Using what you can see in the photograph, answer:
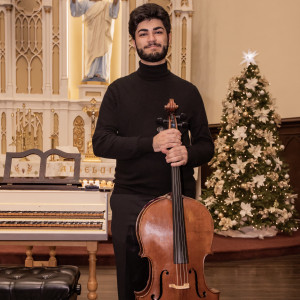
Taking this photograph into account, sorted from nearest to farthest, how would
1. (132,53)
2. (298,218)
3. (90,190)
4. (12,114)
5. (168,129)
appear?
(168,129)
(90,190)
(298,218)
(12,114)
(132,53)

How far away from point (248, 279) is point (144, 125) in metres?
2.80

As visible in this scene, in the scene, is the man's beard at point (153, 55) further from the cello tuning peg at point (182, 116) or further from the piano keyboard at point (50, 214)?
the piano keyboard at point (50, 214)

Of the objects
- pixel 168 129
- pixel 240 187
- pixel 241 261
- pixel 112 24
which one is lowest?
pixel 241 261

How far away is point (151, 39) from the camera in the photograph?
74.5 inches

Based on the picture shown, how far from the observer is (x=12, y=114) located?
748 centimetres

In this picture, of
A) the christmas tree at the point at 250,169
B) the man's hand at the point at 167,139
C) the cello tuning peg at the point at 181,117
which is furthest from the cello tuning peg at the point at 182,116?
the christmas tree at the point at 250,169

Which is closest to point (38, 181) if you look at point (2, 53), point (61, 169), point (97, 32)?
point (61, 169)

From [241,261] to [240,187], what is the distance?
0.99 m

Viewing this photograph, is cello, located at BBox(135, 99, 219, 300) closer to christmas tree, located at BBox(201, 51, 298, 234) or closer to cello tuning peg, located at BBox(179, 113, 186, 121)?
cello tuning peg, located at BBox(179, 113, 186, 121)

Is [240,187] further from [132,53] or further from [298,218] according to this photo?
[132,53]

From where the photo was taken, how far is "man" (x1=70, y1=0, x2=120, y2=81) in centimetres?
774

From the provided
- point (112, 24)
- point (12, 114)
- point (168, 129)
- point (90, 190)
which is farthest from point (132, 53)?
point (168, 129)

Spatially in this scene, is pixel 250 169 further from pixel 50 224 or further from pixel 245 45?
pixel 50 224

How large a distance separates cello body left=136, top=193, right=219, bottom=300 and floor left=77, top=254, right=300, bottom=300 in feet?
6.36
